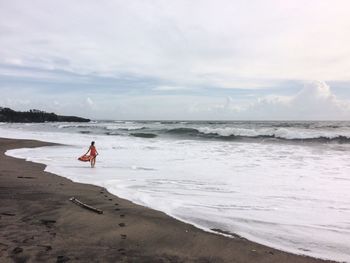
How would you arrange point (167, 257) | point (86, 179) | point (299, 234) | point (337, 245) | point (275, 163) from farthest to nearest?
point (275, 163)
point (86, 179)
point (299, 234)
point (337, 245)
point (167, 257)

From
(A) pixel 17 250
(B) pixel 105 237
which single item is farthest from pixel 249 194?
(A) pixel 17 250

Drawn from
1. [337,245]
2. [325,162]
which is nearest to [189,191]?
[337,245]

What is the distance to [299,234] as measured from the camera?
18.6ft

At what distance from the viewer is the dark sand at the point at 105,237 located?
4.38 m

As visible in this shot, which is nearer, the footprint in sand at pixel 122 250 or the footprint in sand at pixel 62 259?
the footprint in sand at pixel 62 259

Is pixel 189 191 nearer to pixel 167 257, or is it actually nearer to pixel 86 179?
pixel 86 179

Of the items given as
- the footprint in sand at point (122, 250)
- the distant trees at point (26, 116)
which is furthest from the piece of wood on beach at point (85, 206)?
the distant trees at point (26, 116)

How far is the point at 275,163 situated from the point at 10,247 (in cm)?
1172

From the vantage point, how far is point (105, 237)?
5.07 metres

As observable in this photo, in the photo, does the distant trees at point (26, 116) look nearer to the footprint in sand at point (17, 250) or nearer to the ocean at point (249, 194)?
the ocean at point (249, 194)

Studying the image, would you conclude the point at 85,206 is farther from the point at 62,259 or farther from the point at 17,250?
the point at 62,259

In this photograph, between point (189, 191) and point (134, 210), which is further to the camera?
point (189, 191)

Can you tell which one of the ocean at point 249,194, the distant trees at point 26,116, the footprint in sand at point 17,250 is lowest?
the ocean at point 249,194

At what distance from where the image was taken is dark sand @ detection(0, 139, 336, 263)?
4383 mm
